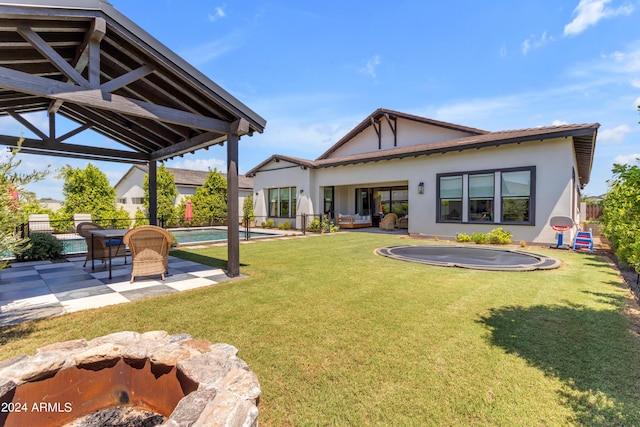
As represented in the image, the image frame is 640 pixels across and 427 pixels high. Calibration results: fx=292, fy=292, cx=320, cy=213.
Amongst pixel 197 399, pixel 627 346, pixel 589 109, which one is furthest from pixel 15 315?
pixel 589 109

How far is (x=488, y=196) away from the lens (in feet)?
39.0

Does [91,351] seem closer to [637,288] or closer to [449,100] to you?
[637,288]

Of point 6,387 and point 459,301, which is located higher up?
point 6,387

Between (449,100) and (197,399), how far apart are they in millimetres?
20440

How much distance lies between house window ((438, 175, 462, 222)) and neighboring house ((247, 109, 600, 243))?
1.6 inches

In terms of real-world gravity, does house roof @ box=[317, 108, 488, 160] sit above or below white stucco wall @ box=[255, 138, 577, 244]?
above

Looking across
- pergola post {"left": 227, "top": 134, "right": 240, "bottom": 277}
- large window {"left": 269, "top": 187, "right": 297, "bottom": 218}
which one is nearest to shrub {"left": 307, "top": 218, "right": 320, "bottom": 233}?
large window {"left": 269, "top": 187, "right": 297, "bottom": 218}

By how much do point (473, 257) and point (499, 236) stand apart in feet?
11.4

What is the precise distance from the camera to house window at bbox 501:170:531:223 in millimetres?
10945

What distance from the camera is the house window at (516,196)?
35.9ft

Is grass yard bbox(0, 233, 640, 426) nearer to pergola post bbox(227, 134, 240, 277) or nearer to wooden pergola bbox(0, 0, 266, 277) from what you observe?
pergola post bbox(227, 134, 240, 277)

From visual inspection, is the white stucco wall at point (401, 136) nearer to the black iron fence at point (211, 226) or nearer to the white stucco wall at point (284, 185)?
the white stucco wall at point (284, 185)

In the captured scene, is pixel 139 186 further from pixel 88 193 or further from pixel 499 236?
pixel 499 236

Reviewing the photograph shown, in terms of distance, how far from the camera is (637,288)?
218 inches
